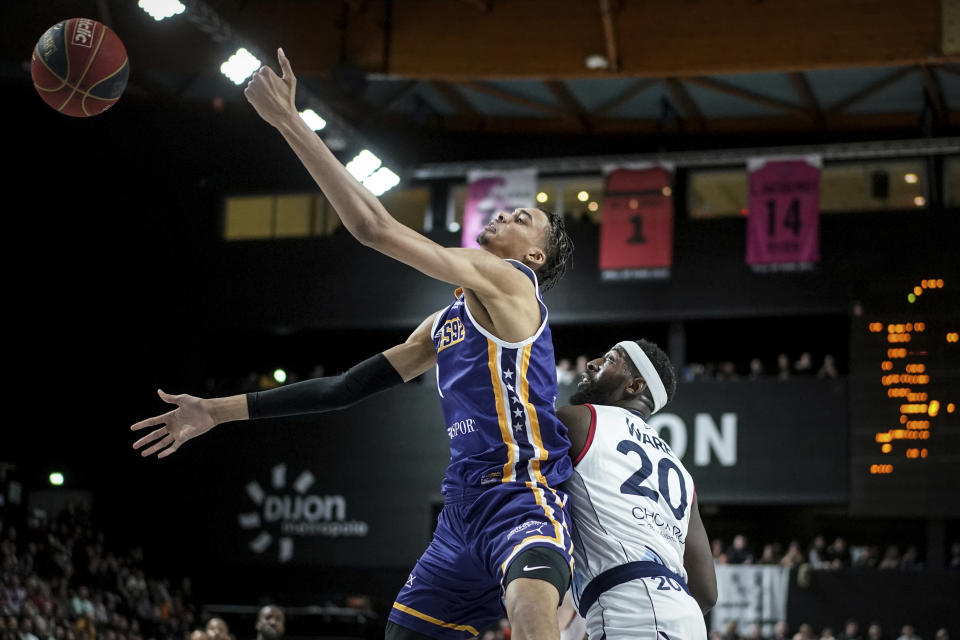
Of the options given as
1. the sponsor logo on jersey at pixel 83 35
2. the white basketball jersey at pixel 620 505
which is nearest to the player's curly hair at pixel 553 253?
the white basketball jersey at pixel 620 505

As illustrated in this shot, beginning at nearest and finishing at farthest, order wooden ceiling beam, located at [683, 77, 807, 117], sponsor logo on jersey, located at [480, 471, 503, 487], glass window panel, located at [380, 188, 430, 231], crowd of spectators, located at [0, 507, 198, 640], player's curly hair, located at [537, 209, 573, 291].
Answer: sponsor logo on jersey, located at [480, 471, 503, 487] → player's curly hair, located at [537, 209, 573, 291] → crowd of spectators, located at [0, 507, 198, 640] → wooden ceiling beam, located at [683, 77, 807, 117] → glass window panel, located at [380, 188, 430, 231]

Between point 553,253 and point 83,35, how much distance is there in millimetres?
5321

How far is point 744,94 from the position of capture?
21172 millimetres

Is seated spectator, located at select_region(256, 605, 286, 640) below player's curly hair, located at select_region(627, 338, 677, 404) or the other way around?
below

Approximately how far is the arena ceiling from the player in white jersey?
39.9ft

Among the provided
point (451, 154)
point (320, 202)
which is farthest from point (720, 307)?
point (320, 202)

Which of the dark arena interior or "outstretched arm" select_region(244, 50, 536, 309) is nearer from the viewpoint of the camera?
"outstretched arm" select_region(244, 50, 536, 309)

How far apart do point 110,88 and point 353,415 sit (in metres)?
15.2

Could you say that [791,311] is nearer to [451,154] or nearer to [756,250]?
[756,250]

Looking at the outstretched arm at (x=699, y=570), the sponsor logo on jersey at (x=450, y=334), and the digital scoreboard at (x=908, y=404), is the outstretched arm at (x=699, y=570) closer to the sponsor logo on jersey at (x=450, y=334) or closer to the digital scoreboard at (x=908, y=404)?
the sponsor logo on jersey at (x=450, y=334)

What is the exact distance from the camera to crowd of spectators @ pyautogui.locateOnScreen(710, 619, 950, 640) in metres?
19.4

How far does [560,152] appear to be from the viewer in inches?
961

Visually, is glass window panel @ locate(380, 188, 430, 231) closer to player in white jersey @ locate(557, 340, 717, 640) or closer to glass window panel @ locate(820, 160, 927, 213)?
glass window panel @ locate(820, 160, 927, 213)

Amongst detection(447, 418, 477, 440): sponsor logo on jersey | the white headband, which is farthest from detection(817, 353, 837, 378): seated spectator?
detection(447, 418, 477, 440): sponsor logo on jersey
